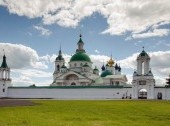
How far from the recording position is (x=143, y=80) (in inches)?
3302

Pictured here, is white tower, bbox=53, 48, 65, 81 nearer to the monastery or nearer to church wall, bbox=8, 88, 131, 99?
the monastery

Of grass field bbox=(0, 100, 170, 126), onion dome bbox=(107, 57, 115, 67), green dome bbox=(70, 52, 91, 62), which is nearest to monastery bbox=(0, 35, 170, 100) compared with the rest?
green dome bbox=(70, 52, 91, 62)

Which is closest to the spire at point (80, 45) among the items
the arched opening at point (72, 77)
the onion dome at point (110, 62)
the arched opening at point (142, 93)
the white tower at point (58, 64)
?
the white tower at point (58, 64)

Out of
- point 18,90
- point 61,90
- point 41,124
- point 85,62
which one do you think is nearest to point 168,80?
point 85,62

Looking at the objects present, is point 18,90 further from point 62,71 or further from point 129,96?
point 129,96

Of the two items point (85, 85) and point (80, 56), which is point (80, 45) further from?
point (85, 85)

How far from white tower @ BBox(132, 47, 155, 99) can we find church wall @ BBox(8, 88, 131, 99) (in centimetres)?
225

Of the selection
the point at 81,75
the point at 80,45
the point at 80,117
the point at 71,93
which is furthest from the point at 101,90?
the point at 80,117

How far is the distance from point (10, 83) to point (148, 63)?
1587 inches

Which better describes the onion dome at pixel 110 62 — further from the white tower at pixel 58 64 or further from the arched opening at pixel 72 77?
the arched opening at pixel 72 77

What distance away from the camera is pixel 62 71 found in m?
111

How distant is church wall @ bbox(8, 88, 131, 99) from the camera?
8494 centimetres

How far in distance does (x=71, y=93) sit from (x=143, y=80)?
764 inches

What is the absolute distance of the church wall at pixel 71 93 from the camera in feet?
279
